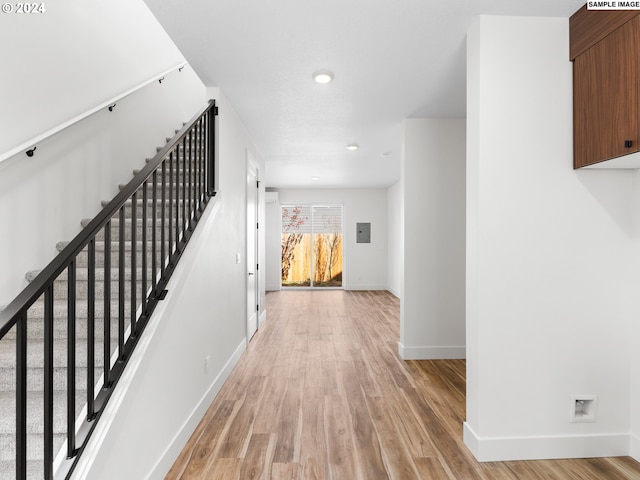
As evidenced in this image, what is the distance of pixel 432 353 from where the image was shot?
373 centimetres

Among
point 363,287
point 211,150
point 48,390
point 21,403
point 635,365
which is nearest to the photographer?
point 21,403

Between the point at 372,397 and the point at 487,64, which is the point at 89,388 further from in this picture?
the point at 487,64

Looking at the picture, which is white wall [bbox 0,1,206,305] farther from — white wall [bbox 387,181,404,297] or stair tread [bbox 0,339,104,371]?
white wall [bbox 387,181,404,297]

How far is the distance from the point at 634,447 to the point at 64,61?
4515 millimetres

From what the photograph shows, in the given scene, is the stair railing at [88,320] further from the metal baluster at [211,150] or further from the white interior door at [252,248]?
the white interior door at [252,248]

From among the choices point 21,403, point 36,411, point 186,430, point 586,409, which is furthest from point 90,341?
point 586,409

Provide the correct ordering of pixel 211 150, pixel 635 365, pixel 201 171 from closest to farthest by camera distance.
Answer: pixel 635 365 → pixel 201 171 → pixel 211 150

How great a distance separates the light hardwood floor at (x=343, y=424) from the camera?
1.92 metres

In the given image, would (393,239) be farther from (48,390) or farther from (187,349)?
(48,390)

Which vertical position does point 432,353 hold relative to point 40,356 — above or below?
below

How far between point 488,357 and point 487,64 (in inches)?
66.8

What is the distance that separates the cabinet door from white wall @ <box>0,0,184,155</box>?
3.37 m

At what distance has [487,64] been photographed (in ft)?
6.72

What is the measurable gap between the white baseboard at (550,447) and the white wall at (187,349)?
5.80 ft
